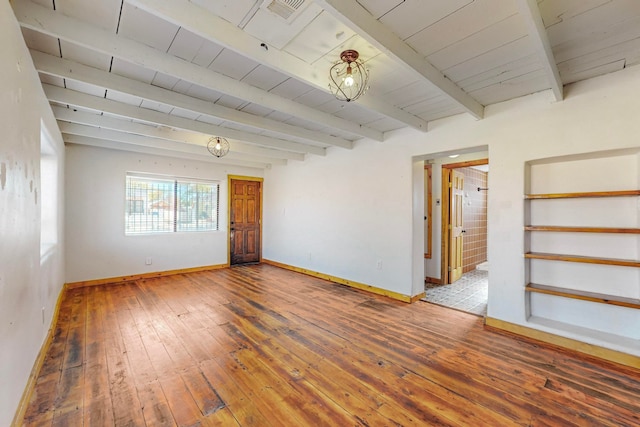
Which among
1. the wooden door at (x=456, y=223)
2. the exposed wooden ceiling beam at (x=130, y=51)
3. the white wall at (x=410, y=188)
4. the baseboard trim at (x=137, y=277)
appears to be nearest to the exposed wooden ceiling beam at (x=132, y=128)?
the white wall at (x=410, y=188)

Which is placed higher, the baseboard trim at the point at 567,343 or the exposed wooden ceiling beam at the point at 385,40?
the exposed wooden ceiling beam at the point at 385,40

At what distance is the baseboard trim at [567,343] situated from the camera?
2217mm

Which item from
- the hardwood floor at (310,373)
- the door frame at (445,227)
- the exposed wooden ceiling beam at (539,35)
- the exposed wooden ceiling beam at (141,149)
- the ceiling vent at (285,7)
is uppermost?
the ceiling vent at (285,7)

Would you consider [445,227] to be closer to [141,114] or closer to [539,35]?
[539,35]

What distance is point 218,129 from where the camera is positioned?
12.0 ft

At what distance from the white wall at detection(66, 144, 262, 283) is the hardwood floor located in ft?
4.22

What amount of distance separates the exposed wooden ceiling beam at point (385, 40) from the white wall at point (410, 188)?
883 millimetres

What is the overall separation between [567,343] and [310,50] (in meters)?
3.32

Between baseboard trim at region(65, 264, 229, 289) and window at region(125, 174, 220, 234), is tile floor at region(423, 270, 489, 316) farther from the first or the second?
window at region(125, 174, 220, 234)

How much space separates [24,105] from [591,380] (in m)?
4.32

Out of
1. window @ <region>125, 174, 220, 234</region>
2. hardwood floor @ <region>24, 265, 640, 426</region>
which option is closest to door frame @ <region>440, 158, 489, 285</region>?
hardwood floor @ <region>24, 265, 640, 426</region>

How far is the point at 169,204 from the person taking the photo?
541cm

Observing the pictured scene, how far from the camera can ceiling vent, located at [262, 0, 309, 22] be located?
4.97ft

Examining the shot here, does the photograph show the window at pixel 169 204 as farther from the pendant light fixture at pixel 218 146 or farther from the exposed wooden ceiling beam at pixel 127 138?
the pendant light fixture at pixel 218 146
